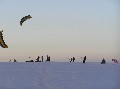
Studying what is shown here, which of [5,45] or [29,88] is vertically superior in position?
[5,45]

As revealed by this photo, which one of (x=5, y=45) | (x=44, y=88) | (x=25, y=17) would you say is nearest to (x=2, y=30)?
(x=5, y=45)

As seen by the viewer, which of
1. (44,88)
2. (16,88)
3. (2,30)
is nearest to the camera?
(2,30)

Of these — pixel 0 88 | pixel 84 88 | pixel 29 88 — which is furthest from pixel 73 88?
pixel 0 88

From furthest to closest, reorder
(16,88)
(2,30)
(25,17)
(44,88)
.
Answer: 1. (44,88)
2. (16,88)
3. (25,17)
4. (2,30)

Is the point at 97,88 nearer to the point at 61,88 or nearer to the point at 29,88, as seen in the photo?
the point at 61,88

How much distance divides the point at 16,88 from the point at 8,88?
1.61 meters

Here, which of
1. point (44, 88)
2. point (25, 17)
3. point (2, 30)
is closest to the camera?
point (2, 30)

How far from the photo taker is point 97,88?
223 ft

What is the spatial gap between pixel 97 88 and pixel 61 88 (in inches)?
291

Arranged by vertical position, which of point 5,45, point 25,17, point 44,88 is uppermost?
point 25,17

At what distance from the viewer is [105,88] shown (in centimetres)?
6844

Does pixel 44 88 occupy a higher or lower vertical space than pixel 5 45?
lower

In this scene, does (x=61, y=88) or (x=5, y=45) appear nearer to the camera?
(x=5, y=45)

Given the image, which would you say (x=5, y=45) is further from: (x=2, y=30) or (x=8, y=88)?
(x=8, y=88)
